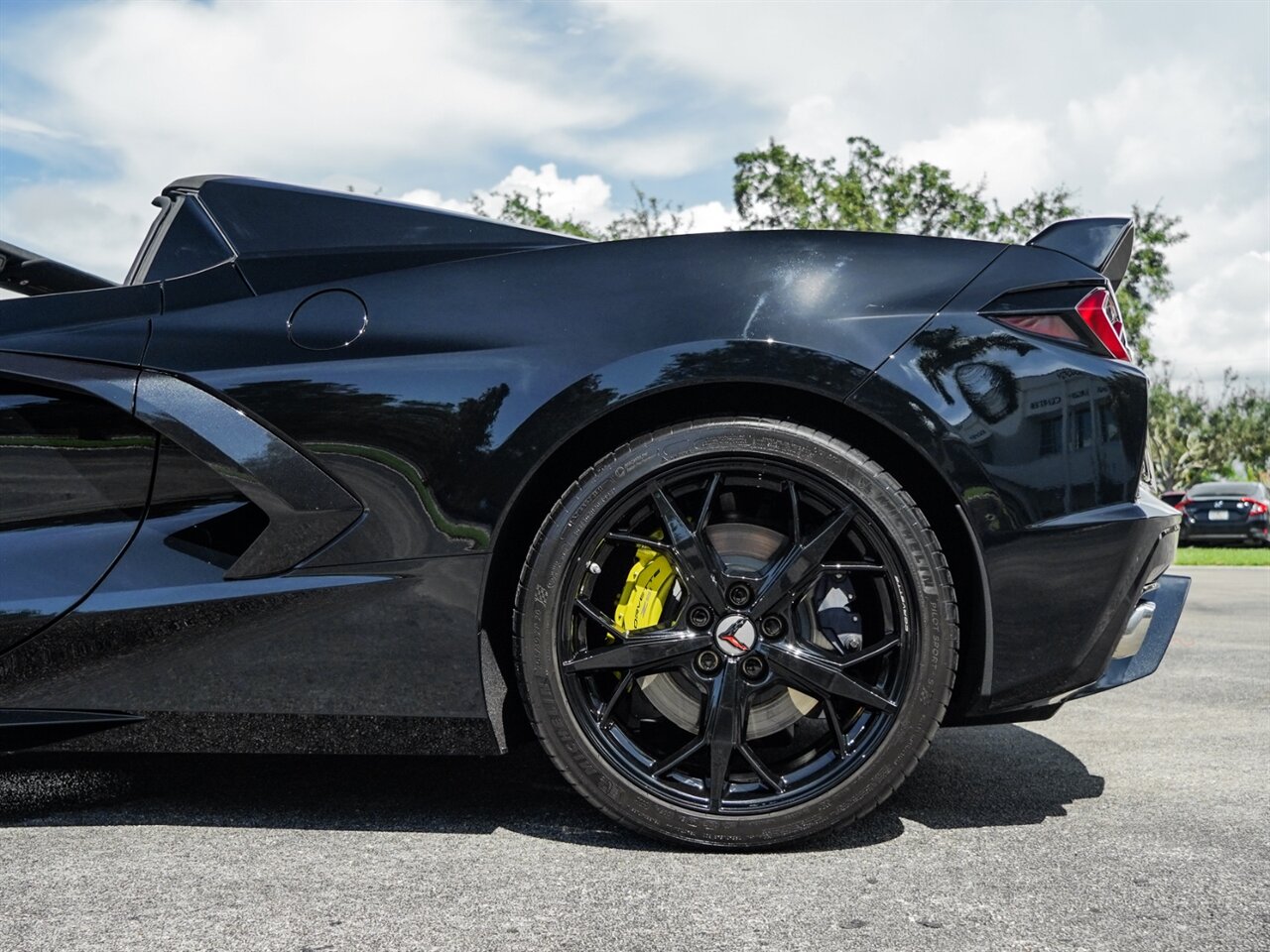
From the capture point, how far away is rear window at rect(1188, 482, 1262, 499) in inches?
883

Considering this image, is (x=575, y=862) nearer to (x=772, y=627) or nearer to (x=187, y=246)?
(x=772, y=627)

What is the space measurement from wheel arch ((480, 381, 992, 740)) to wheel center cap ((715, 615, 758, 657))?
1.29 ft

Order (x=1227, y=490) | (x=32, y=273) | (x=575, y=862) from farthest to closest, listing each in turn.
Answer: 1. (x=1227, y=490)
2. (x=32, y=273)
3. (x=575, y=862)

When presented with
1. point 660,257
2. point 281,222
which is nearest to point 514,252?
point 660,257

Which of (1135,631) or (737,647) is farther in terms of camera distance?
(1135,631)

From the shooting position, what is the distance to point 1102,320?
2.16 m

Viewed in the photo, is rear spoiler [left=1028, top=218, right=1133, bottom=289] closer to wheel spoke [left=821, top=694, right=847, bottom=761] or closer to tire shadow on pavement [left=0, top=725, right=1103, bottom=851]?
wheel spoke [left=821, top=694, right=847, bottom=761]

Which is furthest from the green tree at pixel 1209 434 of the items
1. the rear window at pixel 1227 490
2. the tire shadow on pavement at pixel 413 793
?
the tire shadow on pavement at pixel 413 793

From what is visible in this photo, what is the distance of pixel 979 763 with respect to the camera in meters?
2.81

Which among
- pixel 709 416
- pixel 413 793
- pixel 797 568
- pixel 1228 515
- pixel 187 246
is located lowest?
pixel 1228 515

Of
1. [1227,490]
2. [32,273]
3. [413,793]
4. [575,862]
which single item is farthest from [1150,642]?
[1227,490]

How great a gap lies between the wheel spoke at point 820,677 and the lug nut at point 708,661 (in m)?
0.09

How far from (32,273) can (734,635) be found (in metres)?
2.21

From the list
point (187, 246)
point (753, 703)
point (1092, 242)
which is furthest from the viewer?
point (187, 246)
